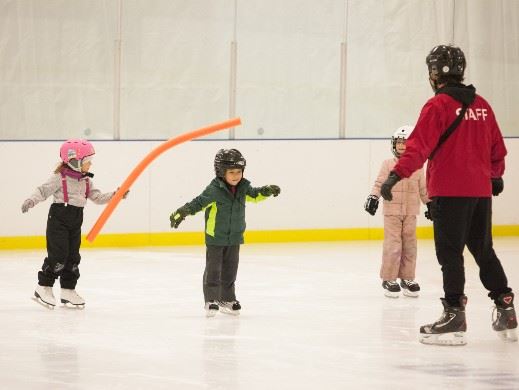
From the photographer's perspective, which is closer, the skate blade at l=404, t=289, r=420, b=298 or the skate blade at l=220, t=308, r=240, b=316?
the skate blade at l=220, t=308, r=240, b=316

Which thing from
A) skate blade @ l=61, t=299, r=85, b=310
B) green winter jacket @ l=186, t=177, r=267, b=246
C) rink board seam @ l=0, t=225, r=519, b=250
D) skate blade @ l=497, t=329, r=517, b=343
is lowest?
rink board seam @ l=0, t=225, r=519, b=250

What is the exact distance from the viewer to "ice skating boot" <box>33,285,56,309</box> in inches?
333

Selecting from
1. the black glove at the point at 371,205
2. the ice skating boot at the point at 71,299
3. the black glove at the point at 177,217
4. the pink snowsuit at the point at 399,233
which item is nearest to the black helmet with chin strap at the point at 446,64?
the black glove at the point at 371,205

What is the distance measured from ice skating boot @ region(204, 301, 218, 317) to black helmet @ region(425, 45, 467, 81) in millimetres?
2169

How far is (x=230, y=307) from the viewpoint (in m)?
8.19

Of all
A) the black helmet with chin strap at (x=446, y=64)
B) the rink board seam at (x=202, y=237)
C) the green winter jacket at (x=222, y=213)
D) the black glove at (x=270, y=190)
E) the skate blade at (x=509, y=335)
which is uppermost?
the black helmet with chin strap at (x=446, y=64)

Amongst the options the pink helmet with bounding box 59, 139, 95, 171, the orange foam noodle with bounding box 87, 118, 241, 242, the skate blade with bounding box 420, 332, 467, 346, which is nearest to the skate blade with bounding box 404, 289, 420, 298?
the orange foam noodle with bounding box 87, 118, 241, 242

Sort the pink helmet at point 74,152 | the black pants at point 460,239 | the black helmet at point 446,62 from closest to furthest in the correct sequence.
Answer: the black pants at point 460,239
the black helmet at point 446,62
the pink helmet at point 74,152

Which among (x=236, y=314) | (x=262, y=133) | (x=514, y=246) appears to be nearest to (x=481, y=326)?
(x=236, y=314)

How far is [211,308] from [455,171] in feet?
6.70

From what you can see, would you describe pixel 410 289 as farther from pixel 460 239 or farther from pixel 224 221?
pixel 460 239

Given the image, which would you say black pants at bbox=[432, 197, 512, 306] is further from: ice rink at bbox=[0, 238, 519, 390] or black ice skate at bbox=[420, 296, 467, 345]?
ice rink at bbox=[0, 238, 519, 390]

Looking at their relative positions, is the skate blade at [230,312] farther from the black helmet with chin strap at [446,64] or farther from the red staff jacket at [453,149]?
the black helmet with chin strap at [446,64]

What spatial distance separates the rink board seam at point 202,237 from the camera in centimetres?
1256
